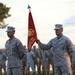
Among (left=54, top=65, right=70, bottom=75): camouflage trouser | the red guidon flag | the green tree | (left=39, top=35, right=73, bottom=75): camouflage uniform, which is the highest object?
the green tree

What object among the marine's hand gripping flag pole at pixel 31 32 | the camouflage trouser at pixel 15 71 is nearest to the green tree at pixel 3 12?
the marine's hand gripping flag pole at pixel 31 32

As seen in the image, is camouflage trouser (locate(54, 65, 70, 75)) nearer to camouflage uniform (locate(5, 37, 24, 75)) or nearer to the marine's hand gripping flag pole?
camouflage uniform (locate(5, 37, 24, 75))

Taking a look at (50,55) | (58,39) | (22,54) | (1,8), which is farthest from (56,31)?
(1,8)

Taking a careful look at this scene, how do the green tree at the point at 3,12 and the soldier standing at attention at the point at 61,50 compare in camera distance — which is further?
the green tree at the point at 3,12

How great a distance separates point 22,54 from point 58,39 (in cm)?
107

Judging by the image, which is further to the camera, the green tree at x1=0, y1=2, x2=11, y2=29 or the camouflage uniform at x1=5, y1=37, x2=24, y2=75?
the green tree at x1=0, y1=2, x2=11, y2=29

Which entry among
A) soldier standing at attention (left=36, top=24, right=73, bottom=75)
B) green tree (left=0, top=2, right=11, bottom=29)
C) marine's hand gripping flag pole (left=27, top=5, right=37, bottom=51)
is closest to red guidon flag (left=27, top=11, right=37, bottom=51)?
marine's hand gripping flag pole (left=27, top=5, right=37, bottom=51)

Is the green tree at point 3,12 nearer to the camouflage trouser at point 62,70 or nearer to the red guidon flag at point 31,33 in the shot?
the red guidon flag at point 31,33

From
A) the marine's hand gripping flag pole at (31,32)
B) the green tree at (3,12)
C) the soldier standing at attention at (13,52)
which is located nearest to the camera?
the soldier standing at attention at (13,52)

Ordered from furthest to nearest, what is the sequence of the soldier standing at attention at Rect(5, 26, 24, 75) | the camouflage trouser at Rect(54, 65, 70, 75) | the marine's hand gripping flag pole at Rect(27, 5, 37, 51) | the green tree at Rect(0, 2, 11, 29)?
the green tree at Rect(0, 2, 11, 29) < the marine's hand gripping flag pole at Rect(27, 5, 37, 51) < the soldier standing at attention at Rect(5, 26, 24, 75) < the camouflage trouser at Rect(54, 65, 70, 75)

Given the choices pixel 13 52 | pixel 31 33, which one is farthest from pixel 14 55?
pixel 31 33

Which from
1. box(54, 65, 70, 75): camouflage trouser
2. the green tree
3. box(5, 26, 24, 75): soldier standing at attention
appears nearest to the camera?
box(54, 65, 70, 75): camouflage trouser

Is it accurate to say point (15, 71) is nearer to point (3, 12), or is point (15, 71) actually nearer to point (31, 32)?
point (31, 32)

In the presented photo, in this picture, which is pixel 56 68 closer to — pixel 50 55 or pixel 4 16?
pixel 50 55
